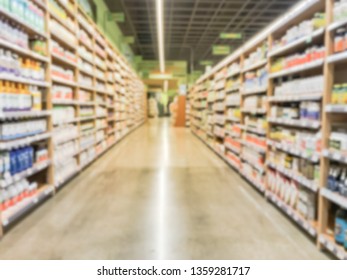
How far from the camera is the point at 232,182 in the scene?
573 cm

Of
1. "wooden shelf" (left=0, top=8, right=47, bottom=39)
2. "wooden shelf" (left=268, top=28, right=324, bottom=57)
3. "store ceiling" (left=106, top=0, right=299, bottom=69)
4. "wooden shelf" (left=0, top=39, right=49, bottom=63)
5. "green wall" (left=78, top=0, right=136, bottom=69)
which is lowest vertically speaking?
"wooden shelf" (left=0, top=39, right=49, bottom=63)

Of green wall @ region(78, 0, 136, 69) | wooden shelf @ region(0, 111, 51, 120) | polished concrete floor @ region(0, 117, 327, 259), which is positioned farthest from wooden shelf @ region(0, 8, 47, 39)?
green wall @ region(78, 0, 136, 69)

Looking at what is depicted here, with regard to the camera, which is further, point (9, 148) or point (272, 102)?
point (272, 102)

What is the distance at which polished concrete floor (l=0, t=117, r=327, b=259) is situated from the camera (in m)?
2.92

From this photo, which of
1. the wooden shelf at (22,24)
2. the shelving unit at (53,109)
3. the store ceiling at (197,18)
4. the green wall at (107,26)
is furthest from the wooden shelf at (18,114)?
the store ceiling at (197,18)

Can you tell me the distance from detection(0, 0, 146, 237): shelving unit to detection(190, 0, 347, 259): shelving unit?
3042mm

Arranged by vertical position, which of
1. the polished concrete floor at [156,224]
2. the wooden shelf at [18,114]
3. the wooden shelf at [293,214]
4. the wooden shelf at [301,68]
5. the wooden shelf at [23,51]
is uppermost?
the wooden shelf at [23,51]

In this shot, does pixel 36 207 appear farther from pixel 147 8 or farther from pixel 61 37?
pixel 147 8

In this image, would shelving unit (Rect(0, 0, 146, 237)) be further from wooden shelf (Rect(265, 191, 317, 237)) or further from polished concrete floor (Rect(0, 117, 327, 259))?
wooden shelf (Rect(265, 191, 317, 237))

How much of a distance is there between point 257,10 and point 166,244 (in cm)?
1161

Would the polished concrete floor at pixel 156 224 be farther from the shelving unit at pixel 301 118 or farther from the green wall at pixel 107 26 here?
the green wall at pixel 107 26

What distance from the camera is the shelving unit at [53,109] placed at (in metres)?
3.56
